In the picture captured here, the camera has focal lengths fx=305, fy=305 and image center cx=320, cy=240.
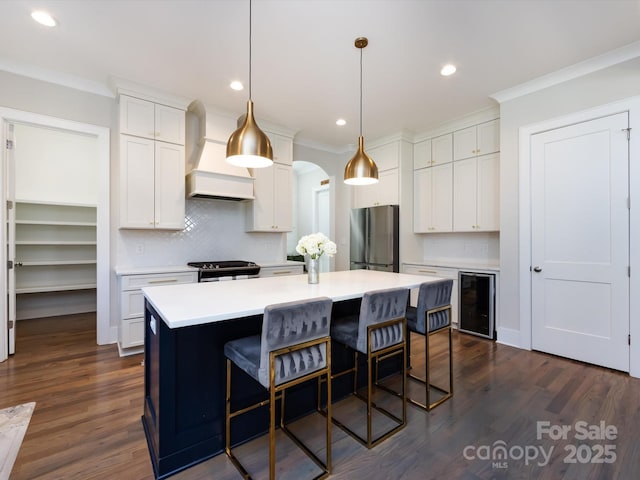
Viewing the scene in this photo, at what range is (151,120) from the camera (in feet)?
11.2

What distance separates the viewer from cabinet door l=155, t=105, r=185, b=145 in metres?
3.46

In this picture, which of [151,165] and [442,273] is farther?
[442,273]

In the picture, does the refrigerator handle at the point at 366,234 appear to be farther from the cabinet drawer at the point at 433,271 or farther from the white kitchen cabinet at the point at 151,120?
the white kitchen cabinet at the point at 151,120

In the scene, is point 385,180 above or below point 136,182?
above

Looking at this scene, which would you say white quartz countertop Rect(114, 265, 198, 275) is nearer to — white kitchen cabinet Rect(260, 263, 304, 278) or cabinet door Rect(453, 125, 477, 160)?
white kitchen cabinet Rect(260, 263, 304, 278)

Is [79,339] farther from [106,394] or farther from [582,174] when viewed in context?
[582,174]

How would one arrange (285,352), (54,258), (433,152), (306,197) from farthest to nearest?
1. (306,197)
2. (54,258)
3. (433,152)
4. (285,352)

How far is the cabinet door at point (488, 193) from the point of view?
3.88 metres

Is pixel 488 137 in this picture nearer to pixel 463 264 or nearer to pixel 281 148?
pixel 463 264

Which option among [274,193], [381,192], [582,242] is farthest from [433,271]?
[274,193]

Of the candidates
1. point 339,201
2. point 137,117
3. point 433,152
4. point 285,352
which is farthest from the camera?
point 339,201

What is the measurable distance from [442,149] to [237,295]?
150 inches

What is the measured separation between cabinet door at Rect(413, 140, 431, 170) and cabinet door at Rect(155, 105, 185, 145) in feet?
11.0

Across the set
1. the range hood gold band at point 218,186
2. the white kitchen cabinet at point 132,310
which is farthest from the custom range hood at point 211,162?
the white kitchen cabinet at point 132,310
